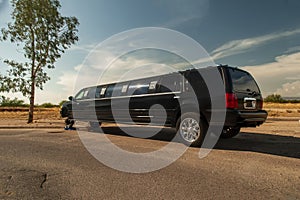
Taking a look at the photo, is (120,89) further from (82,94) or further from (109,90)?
(82,94)

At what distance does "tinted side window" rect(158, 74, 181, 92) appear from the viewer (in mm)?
6875

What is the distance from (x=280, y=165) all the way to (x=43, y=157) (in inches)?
198

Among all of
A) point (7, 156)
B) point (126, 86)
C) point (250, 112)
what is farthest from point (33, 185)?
point (126, 86)

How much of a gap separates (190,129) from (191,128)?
0.13ft

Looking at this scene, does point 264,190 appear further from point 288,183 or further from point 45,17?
point 45,17

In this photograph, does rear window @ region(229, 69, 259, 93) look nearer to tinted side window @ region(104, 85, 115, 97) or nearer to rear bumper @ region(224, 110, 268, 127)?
rear bumper @ region(224, 110, 268, 127)

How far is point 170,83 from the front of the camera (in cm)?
708

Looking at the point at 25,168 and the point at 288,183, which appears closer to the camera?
the point at 288,183

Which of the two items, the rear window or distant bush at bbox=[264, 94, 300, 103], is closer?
the rear window

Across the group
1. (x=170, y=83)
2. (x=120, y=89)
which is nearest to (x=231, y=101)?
(x=170, y=83)

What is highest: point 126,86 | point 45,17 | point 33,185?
point 45,17

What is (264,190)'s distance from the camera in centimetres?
327

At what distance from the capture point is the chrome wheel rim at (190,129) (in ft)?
20.8

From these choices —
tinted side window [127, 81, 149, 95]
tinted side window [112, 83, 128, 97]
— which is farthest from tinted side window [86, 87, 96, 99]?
tinted side window [127, 81, 149, 95]
